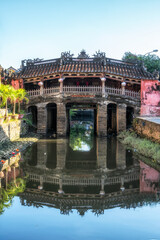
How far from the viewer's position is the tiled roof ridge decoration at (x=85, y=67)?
20.0 m

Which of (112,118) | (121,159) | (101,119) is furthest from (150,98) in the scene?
(121,159)

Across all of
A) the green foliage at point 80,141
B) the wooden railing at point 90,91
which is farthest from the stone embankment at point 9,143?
the wooden railing at point 90,91

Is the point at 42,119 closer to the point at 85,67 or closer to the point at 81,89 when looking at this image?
the point at 81,89

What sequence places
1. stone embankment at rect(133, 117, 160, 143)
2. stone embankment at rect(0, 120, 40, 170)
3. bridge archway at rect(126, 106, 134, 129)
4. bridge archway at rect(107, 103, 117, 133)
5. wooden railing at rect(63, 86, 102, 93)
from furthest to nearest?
bridge archway at rect(107, 103, 117, 133)
bridge archway at rect(126, 106, 134, 129)
wooden railing at rect(63, 86, 102, 93)
stone embankment at rect(133, 117, 160, 143)
stone embankment at rect(0, 120, 40, 170)

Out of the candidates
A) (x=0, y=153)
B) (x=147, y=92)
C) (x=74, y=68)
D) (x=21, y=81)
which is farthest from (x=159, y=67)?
(x=0, y=153)

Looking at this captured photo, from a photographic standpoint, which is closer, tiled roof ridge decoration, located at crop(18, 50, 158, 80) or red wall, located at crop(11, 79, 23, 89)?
tiled roof ridge decoration, located at crop(18, 50, 158, 80)

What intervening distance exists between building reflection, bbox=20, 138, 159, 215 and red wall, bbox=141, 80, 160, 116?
34.7ft

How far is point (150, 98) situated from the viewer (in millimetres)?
21031

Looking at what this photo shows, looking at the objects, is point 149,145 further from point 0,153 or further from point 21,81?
point 21,81

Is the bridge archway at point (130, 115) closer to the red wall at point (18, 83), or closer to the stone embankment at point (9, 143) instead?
the stone embankment at point (9, 143)

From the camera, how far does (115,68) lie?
20703mm

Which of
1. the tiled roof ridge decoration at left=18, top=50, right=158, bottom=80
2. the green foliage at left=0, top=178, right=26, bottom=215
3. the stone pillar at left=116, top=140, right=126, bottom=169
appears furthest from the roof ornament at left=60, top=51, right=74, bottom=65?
the green foliage at left=0, top=178, right=26, bottom=215

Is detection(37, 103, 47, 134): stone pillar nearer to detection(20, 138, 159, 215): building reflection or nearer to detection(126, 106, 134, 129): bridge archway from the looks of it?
detection(126, 106, 134, 129): bridge archway

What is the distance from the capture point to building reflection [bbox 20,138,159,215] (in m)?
5.89
